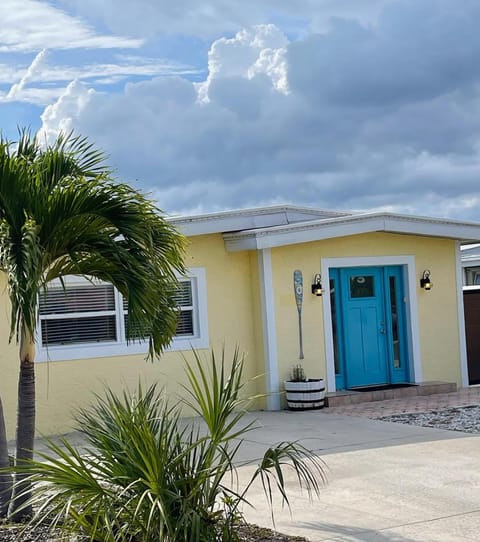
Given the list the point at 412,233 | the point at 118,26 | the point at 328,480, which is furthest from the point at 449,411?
the point at 118,26

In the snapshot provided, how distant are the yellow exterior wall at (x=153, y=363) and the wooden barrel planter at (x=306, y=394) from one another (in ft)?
2.84

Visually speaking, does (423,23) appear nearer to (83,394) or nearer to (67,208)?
(83,394)

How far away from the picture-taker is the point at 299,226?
13773mm

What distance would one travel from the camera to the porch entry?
14828mm

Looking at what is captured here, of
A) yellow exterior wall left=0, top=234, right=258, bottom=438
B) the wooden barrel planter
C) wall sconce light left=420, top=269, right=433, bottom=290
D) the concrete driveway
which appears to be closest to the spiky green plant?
the concrete driveway

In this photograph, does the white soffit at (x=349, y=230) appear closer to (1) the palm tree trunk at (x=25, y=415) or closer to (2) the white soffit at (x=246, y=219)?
(2) the white soffit at (x=246, y=219)

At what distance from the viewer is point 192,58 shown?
10602 mm

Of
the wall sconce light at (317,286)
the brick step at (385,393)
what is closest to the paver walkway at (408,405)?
the brick step at (385,393)

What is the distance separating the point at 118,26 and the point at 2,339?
15.2 feet

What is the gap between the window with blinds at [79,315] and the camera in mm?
12609

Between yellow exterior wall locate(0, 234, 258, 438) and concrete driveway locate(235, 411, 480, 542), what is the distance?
70.5 inches

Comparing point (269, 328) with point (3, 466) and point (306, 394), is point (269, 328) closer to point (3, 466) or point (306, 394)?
point (306, 394)

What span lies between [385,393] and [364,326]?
1275 millimetres

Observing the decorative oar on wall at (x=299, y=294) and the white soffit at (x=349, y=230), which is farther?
the decorative oar on wall at (x=299, y=294)
